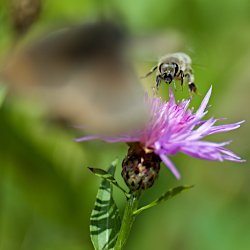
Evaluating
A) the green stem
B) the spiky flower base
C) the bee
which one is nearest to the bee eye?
the bee

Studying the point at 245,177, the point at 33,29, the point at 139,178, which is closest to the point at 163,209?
the point at 245,177

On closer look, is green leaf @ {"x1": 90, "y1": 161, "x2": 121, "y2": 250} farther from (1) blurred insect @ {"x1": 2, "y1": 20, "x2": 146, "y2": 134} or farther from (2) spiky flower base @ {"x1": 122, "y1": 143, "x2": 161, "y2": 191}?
(1) blurred insect @ {"x1": 2, "y1": 20, "x2": 146, "y2": 134}

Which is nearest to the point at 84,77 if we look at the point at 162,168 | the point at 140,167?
the point at 140,167

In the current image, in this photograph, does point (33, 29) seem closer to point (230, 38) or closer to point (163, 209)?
point (163, 209)

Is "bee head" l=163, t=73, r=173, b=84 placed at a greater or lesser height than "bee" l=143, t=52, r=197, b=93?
lesser

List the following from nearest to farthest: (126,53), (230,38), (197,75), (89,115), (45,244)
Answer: (89,115) < (126,53) < (45,244) < (197,75) < (230,38)

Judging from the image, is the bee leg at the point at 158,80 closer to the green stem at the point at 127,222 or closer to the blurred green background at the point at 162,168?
the blurred green background at the point at 162,168
